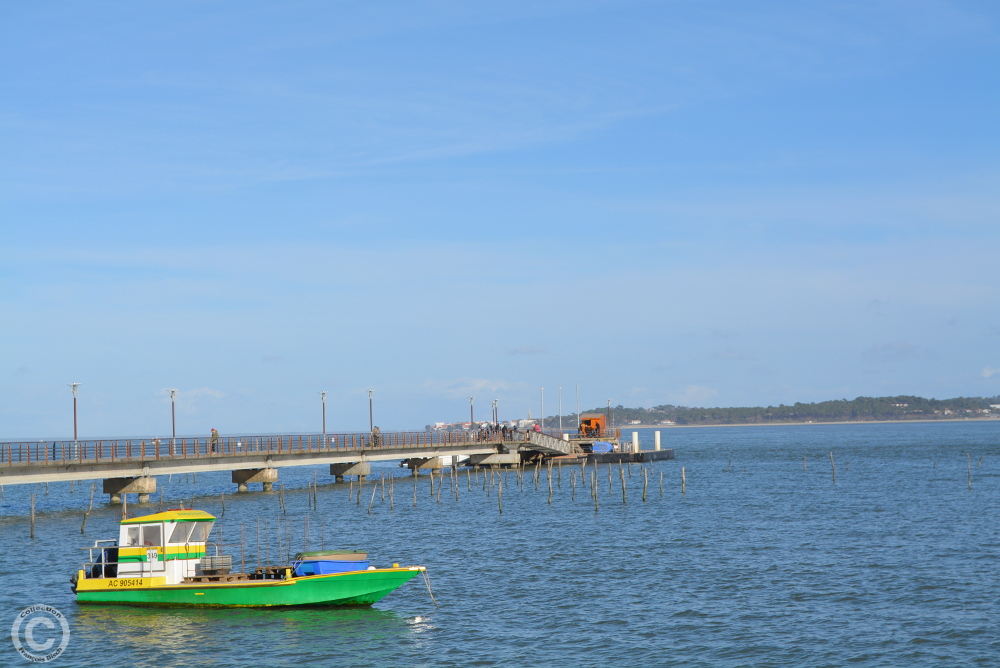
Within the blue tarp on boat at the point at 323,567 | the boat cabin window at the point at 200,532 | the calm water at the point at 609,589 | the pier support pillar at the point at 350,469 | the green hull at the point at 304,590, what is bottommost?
the calm water at the point at 609,589

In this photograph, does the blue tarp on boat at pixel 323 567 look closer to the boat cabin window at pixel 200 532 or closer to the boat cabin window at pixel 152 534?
the boat cabin window at pixel 200 532

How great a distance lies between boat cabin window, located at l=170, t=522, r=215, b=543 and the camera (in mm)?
40750

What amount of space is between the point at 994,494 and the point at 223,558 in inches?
2665

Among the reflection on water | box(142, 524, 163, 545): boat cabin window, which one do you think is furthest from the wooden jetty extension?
the reflection on water

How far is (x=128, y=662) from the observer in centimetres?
3253

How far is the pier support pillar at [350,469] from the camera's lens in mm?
103875

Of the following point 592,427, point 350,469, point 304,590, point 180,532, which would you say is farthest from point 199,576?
point 592,427

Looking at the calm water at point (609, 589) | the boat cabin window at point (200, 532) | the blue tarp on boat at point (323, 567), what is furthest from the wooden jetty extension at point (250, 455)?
the blue tarp on boat at point (323, 567)

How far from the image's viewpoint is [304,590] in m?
38.7

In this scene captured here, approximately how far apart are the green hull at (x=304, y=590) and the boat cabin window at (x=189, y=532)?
195 cm

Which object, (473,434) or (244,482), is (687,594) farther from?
(473,434)

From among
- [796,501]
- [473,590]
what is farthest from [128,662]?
[796,501]

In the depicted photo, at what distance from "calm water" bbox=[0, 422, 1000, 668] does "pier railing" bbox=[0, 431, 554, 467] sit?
16.6 feet

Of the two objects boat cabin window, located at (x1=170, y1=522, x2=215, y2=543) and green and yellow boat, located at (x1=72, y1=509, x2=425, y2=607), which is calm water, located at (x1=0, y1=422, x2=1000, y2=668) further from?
boat cabin window, located at (x1=170, y1=522, x2=215, y2=543)
